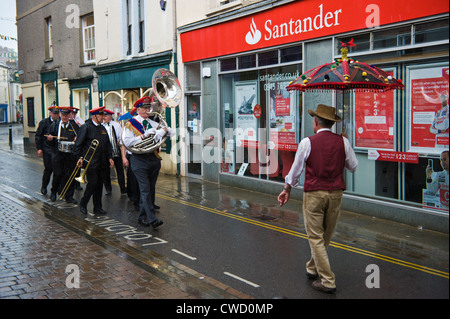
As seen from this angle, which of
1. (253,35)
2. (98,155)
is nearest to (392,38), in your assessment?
(253,35)

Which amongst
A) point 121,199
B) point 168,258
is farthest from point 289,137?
point 168,258

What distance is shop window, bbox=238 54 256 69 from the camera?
11438 millimetres

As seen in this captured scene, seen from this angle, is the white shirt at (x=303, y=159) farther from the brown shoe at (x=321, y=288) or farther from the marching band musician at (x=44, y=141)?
the marching band musician at (x=44, y=141)

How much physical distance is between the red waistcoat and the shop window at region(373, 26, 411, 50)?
3.88 meters

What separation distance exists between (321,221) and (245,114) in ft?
22.8

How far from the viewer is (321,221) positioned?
16.9 ft

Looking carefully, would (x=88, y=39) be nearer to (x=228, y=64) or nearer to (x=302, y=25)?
(x=228, y=64)

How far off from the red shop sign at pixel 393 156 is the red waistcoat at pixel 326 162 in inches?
137

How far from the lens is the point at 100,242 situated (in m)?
7.07

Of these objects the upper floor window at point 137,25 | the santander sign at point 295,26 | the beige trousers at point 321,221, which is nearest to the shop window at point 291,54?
the santander sign at point 295,26

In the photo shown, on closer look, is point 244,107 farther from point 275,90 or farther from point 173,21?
point 173,21

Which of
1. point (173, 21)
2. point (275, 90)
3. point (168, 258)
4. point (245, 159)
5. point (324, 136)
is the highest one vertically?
point (173, 21)

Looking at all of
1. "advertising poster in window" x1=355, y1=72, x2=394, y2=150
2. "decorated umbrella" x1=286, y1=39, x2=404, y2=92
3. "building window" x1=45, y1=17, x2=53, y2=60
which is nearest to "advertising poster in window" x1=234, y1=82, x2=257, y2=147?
"advertising poster in window" x1=355, y1=72, x2=394, y2=150
